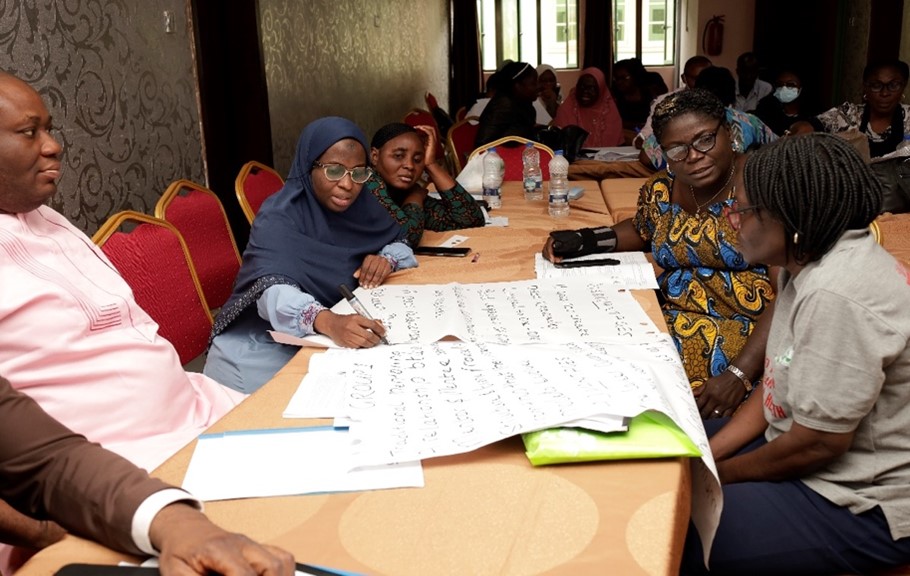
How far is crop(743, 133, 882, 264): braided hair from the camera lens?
115 cm

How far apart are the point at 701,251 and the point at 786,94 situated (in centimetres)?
426

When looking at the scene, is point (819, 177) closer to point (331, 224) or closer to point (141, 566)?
point (141, 566)

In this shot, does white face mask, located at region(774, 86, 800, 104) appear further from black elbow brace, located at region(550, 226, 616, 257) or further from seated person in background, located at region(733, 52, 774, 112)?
black elbow brace, located at region(550, 226, 616, 257)

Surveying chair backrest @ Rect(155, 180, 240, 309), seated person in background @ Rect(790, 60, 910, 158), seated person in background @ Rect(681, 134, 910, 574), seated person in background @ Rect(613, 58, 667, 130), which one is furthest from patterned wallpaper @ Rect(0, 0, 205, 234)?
seated person in background @ Rect(613, 58, 667, 130)

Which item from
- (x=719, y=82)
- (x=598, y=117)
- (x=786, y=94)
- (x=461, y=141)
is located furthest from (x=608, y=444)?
(x=598, y=117)

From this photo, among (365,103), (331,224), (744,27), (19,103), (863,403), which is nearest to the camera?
(863,403)

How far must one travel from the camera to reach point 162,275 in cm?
196

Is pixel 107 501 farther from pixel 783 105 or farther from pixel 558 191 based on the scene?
pixel 783 105

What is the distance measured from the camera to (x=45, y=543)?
110 cm

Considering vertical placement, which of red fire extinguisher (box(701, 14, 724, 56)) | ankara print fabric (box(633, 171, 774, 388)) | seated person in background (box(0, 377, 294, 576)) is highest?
red fire extinguisher (box(701, 14, 724, 56))

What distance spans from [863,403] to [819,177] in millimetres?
328

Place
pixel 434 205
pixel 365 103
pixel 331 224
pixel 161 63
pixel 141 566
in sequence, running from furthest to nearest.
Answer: pixel 365 103, pixel 161 63, pixel 434 205, pixel 331 224, pixel 141 566

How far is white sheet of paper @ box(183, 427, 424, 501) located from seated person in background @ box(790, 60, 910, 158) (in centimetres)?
400

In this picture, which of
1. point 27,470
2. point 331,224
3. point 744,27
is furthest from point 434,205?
point 744,27
